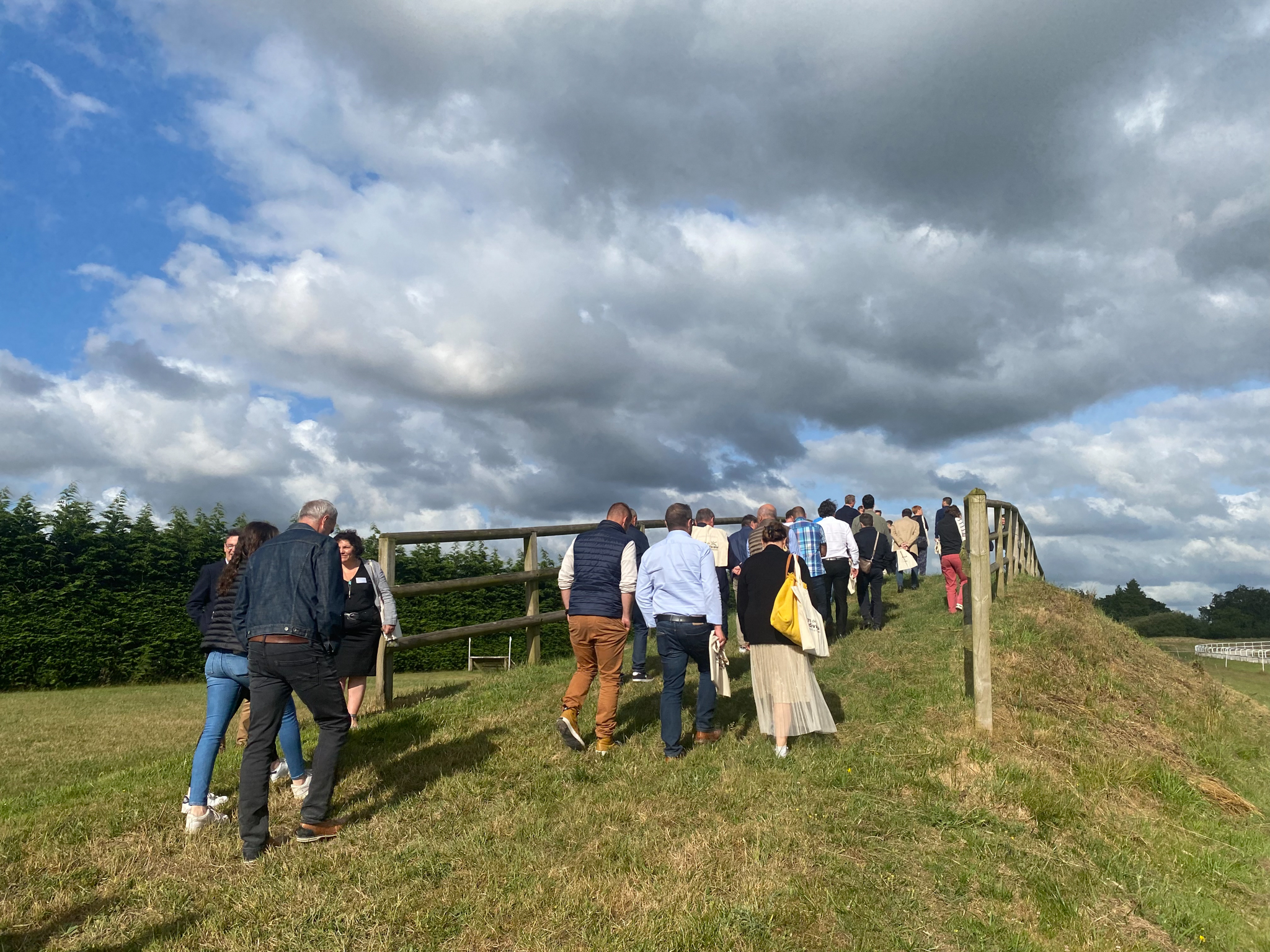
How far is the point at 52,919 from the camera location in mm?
4312

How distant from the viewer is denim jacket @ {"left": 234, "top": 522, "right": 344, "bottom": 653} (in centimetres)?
501

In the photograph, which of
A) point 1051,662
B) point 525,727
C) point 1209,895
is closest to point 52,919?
point 525,727

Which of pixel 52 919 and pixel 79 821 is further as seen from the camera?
pixel 79 821

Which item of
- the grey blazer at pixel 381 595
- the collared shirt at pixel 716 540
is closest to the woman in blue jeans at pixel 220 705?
the grey blazer at pixel 381 595

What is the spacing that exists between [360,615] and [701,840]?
382 centimetres

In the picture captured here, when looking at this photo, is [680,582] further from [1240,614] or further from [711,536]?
[1240,614]

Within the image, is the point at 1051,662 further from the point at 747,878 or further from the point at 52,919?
the point at 52,919

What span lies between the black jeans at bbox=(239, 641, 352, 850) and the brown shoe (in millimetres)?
36

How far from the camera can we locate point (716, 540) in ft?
38.9

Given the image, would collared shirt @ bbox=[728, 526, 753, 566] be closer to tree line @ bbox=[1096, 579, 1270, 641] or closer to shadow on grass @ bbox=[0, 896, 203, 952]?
shadow on grass @ bbox=[0, 896, 203, 952]

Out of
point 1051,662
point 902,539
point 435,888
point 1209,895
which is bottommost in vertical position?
point 1209,895

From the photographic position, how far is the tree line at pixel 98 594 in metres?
19.0

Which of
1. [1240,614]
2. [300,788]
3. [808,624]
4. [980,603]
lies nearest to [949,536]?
[980,603]

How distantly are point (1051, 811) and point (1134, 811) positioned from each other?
4.17 ft
